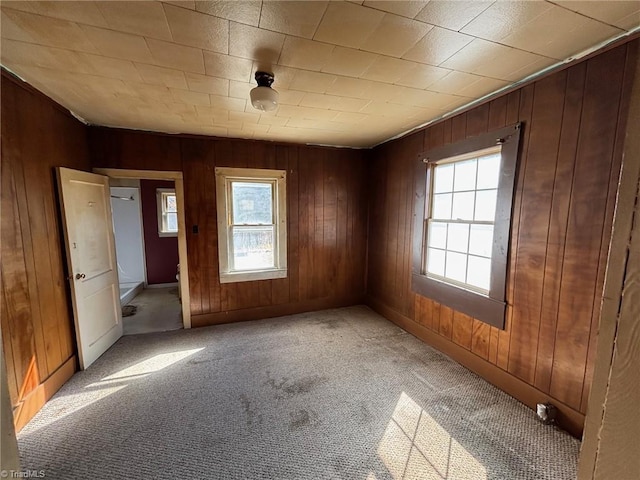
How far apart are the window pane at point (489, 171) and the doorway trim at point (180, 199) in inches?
125

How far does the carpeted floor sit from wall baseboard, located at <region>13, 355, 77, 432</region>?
0.20ft

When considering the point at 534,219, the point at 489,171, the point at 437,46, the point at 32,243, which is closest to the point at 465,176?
the point at 489,171

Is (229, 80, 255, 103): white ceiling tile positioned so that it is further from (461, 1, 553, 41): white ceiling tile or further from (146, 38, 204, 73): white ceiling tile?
(461, 1, 553, 41): white ceiling tile

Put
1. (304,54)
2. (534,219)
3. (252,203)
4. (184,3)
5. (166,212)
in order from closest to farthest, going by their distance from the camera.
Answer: (184,3), (304,54), (534,219), (252,203), (166,212)

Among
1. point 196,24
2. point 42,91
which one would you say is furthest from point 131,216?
point 196,24

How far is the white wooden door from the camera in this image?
2.46 m

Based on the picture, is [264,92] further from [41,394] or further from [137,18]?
[41,394]

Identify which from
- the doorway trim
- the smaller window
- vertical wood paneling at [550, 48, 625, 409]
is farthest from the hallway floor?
vertical wood paneling at [550, 48, 625, 409]

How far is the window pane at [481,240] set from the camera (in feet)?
7.82

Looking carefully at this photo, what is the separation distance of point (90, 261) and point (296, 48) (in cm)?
273

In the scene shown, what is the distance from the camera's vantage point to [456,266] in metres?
2.73

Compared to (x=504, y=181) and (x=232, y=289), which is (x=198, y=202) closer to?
(x=232, y=289)

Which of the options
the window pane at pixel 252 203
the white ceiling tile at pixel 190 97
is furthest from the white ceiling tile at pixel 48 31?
the window pane at pixel 252 203

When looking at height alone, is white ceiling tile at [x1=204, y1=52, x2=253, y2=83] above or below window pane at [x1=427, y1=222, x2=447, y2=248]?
above
